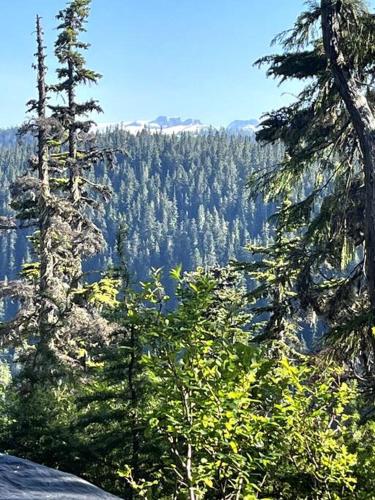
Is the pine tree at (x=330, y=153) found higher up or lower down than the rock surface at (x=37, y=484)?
higher up

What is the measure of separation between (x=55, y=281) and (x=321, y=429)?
35.8ft

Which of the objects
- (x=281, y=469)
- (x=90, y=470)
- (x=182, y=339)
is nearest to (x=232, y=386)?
(x=182, y=339)

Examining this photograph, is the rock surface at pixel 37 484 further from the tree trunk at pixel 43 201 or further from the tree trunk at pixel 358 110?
the tree trunk at pixel 43 201

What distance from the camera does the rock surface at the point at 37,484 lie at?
378cm

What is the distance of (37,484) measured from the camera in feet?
13.1

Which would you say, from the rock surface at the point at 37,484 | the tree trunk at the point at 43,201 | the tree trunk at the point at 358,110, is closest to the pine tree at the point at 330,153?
the tree trunk at the point at 358,110

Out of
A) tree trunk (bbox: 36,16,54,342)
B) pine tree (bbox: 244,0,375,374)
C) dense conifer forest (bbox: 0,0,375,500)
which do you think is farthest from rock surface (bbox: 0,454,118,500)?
tree trunk (bbox: 36,16,54,342)

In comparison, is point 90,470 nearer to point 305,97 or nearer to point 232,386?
point 232,386

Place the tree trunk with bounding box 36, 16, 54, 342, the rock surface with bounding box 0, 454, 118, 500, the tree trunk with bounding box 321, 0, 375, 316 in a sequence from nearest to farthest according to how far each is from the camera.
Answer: the rock surface with bounding box 0, 454, 118, 500 < the tree trunk with bounding box 321, 0, 375, 316 < the tree trunk with bounding box 36, 16, 54, 342

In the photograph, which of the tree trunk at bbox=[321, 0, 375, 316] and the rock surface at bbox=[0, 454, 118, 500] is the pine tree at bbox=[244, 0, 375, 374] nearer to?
the tree trunk at bbox=[321, 0, 375, 316]

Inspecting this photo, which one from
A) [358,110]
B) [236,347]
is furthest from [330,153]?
[236,347]

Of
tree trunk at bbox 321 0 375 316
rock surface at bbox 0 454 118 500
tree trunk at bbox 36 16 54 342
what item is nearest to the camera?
rock surface at bbox 0 454 118 500

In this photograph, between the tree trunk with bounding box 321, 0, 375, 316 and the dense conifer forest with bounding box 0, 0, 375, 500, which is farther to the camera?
the tree trunk with bounding box 321, 0, 375, 316

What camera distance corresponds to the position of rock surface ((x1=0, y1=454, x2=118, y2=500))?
378 centimetres
